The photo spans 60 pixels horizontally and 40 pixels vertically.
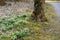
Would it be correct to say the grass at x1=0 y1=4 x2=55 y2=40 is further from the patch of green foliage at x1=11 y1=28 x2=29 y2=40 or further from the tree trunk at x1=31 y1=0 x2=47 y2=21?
the tree trunk at x1=31 y1=0 x2=47 y2=21

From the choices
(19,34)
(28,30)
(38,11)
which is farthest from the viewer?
(38,11)

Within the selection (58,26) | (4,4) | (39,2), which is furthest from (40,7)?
(4,4)

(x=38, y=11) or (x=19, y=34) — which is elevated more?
(x=38, y=11)

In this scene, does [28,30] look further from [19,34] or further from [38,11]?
[38,11]

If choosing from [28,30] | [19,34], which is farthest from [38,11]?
[19,34]

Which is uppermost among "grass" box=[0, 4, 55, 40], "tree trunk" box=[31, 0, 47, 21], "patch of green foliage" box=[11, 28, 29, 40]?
"tree trunk" box=[31, 0, 47, 21]

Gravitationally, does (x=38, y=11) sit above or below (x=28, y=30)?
above

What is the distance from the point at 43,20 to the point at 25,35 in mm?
2435

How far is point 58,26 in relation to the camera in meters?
8.56

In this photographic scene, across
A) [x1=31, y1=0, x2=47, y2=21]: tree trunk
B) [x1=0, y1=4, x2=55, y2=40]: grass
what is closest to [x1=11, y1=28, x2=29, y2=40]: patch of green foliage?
[x1=0, y1=4, x2=55, y2=40]: grass

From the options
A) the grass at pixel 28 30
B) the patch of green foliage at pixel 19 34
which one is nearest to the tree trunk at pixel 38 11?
the grass at pixel 28 30

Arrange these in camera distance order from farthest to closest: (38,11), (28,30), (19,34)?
(38,11) → (28,30) → (19,34)

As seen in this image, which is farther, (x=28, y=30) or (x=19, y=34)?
(x=28, y=30)

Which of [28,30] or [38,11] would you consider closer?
[28,30]
